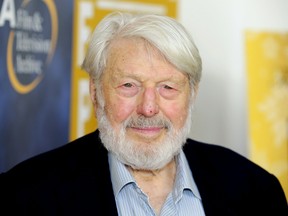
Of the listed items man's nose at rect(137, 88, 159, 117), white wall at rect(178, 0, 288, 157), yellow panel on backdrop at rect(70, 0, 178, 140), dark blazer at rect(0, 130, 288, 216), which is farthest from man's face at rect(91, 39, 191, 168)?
white wall at rect(178, 0, 288, 157)

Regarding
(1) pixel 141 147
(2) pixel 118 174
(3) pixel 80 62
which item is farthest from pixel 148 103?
(3) pixel 80 62

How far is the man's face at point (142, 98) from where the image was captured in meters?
1.86

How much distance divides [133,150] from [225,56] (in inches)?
58.1

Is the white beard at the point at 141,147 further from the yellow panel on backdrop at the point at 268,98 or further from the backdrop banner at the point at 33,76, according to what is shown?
the yellow panel on backdrop at the point at 268,98

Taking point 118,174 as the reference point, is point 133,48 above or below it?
above

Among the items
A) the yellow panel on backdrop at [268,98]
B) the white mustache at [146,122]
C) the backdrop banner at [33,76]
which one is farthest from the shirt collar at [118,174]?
the yellow panel on backdrop at [268,98]

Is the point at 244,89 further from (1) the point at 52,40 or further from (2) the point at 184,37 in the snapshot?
(2) the point at 184,37

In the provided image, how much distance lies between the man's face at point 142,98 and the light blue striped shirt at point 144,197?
0.08m

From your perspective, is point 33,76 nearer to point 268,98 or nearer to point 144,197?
point 144,197

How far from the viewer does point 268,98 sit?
296 cm

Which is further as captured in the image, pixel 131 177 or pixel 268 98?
pixel 268 98

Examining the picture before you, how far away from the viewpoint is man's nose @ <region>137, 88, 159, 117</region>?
6.02 ft

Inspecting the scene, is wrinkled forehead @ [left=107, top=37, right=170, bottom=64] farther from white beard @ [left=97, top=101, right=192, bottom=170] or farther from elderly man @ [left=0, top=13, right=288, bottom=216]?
white beard @ [left=97, top=101, right=192, bottom=170]

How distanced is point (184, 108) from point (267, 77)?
3.65ft
